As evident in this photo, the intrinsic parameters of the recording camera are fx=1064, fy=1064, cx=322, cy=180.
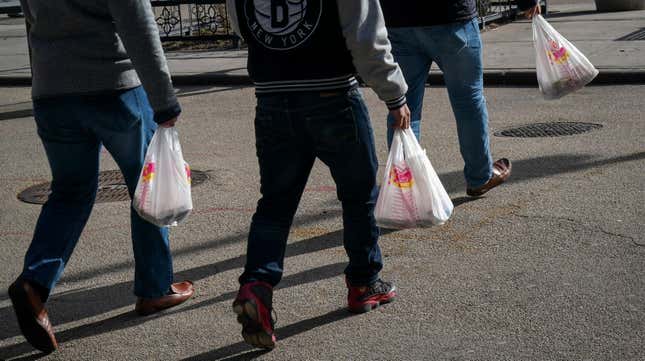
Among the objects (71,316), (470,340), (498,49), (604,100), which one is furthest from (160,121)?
(498,49)

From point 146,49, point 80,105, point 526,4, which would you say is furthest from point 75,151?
point 526,4

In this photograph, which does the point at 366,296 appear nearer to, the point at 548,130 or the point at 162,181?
the point at 162,181

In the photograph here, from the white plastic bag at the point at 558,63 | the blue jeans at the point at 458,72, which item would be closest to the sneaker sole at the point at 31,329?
the blue jeans at the point at 458,72

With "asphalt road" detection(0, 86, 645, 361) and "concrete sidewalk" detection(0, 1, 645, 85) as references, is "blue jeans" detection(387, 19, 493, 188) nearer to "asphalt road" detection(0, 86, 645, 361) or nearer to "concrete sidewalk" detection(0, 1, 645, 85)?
"asphalt road" detection(0, 86, 645, 361)

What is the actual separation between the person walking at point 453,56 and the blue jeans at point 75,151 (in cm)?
195

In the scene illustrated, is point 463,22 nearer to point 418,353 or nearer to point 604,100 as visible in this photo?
point 418,353

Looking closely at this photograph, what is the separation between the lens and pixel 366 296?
4594mm

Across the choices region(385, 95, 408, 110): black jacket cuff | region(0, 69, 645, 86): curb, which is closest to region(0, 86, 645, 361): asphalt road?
region(385, 95, 408, 110): black jacket cuff

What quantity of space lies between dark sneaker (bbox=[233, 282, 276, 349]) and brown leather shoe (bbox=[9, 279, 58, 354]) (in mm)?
807

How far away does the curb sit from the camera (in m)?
10.6

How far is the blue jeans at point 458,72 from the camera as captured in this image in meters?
6.08

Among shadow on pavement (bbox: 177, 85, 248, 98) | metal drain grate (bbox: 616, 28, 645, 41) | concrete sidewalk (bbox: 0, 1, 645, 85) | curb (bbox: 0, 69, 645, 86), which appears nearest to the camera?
curb (bbox: 0, 69, 645, 86)

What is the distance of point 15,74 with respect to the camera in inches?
547

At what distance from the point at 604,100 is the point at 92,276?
5.73 metres
